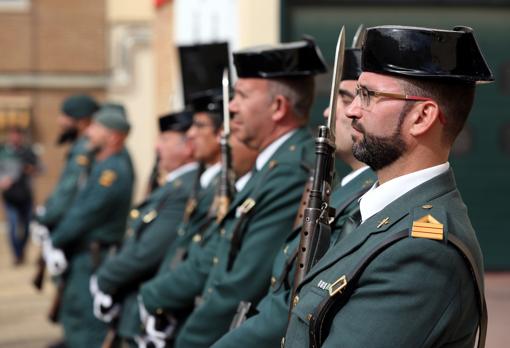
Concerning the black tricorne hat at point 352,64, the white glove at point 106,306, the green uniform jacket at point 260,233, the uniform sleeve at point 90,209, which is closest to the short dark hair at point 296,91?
the green uniform jacket at point 260,233

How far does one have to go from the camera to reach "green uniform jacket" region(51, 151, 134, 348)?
8.41 m

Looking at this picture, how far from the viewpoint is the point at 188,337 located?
484 centimetres

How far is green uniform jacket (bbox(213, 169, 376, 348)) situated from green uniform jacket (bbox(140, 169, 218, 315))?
4.27 feet

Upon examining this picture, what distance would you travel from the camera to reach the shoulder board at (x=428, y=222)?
2680mm

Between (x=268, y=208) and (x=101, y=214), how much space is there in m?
4.07

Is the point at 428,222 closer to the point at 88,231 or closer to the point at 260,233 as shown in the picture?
the point at 260,233

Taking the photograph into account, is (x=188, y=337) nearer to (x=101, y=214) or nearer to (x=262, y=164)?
(x=262, y=164)

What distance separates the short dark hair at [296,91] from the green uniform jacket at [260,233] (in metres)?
0.15

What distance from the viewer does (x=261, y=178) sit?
462 cm

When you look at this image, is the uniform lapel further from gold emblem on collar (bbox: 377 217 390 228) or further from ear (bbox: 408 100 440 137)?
ear (bbox: 408 100 440 137)

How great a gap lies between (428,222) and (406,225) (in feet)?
0.18

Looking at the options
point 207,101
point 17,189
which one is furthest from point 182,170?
point 17,189

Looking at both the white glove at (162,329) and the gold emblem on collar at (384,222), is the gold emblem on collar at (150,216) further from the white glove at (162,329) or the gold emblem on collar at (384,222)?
the gold emblem on collar at (384,222)

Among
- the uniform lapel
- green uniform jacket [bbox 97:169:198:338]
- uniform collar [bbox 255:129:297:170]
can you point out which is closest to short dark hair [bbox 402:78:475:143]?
the uniform lapel
